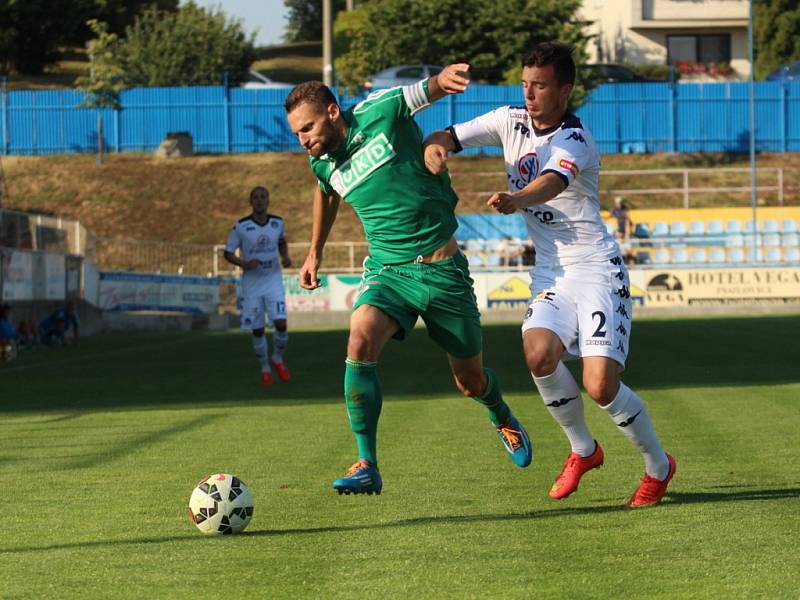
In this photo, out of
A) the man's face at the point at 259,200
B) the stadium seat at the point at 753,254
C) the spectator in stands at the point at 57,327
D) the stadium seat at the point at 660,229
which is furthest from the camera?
the stadium seat at the point at 660,229

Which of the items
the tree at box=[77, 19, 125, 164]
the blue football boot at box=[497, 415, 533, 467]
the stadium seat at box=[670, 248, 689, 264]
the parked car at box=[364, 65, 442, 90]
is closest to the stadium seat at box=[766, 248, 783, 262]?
the stadium seat at box=[670, 248, 689, 264]

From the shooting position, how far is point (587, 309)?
7293 millimetres

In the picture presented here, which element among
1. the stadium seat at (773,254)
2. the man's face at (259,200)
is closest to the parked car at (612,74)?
the stadium seat at (773,254)

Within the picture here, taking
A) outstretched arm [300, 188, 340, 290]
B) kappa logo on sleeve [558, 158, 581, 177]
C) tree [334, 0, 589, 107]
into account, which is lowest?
outstretched arm [300, 188, 340, 290]

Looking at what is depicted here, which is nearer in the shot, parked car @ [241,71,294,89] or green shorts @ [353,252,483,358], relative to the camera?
green shorts @ [353,252,483,358]

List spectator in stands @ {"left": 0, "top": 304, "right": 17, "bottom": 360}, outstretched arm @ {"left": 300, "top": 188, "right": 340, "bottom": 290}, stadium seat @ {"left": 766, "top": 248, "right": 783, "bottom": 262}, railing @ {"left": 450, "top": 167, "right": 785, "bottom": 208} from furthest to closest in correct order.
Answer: railing @ {"left": 450, "top": 167, "right": 785, "bottom": 208} → stadium seat @ {"left": 766, "top": 248, "right": 783, "bottom": 262} → spectator in stands @ {"left": 0, "top": 304, "right": 17, "bottom": 360} → outstretched arm @ {"left": 300, "top": 188, "right": 340, "bottom": 290}

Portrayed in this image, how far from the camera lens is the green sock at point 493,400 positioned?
8.10 meters

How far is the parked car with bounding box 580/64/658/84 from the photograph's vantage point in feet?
185

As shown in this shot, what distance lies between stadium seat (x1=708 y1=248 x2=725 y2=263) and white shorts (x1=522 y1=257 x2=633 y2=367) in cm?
3264

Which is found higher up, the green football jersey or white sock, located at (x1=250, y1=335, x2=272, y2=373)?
the green football jersey

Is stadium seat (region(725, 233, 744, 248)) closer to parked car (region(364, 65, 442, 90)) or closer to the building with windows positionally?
parked car (region(364, 65, 442, 90))

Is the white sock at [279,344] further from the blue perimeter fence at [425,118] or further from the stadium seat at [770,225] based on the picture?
the blue perimeter fence at [425,118]

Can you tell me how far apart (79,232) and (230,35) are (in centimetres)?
3334

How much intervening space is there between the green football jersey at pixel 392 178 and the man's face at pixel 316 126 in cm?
9
